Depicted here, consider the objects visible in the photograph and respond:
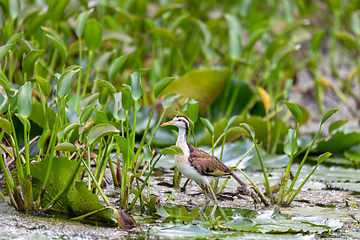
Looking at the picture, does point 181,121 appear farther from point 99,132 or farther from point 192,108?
point 99,132

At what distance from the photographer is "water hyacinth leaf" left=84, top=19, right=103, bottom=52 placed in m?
3.08

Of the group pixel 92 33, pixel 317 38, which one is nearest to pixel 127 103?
pixel 92 33

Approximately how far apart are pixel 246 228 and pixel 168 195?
0.66 metres

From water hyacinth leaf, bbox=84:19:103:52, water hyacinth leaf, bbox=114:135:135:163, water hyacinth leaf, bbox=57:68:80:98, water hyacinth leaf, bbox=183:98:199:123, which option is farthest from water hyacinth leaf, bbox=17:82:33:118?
water hyacinth leaf, bbox=84:19:103:52

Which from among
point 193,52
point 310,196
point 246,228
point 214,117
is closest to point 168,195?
point 246,228

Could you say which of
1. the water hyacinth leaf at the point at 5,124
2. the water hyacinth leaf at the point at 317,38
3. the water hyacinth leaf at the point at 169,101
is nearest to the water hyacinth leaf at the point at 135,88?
the water hyacinth leaf at the point at 169,101

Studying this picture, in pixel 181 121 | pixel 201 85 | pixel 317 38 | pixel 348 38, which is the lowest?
pixel 181 121

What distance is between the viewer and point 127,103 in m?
2.27

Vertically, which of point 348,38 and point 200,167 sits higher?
point 348,38

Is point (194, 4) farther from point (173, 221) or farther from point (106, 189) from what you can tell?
point (173, 221)

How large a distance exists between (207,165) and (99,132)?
647 millimetres

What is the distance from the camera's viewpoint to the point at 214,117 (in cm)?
461

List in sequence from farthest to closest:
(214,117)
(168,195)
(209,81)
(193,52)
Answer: (193,52) < (214,117) < (209,81) < (168,195)

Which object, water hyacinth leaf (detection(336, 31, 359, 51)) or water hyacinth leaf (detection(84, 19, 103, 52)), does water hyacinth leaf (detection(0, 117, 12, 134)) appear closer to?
water hyacinth leaf (detection(84, 19, 103, 52))
